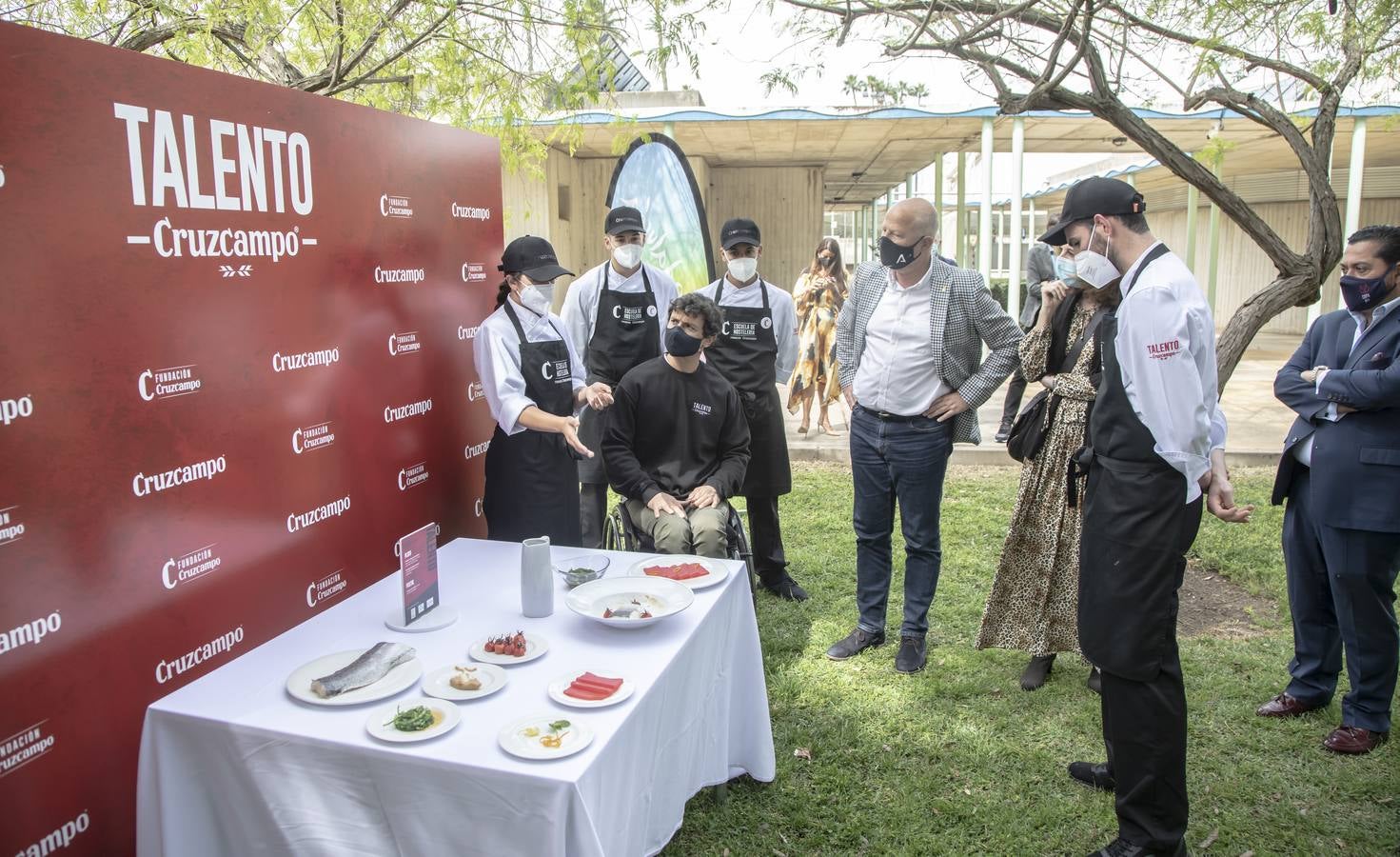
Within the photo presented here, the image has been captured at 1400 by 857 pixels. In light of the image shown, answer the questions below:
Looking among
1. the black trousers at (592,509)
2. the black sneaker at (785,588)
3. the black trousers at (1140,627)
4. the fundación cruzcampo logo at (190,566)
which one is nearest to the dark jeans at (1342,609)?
the black trousers at (1140,627)

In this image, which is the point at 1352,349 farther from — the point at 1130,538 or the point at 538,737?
the point at 538,737

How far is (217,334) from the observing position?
102 inches

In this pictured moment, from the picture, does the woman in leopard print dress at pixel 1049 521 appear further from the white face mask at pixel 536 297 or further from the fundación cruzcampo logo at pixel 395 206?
the fundación cruzcampo logo at pixel 395 206

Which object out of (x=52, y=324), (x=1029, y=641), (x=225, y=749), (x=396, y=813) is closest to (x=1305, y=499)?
(x=1029, y=641)

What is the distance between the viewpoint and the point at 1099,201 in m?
2.66

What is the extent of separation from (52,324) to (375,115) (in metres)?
1.58

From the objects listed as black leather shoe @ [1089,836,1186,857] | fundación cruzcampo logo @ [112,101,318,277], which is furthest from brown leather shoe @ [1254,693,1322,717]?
fundación cruzcampo logo @ [112,101,318,277]

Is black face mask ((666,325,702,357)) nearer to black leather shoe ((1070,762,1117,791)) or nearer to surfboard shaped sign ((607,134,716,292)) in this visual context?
black leather shoe ((1070,762,1117,791))

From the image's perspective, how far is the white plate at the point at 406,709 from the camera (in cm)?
189

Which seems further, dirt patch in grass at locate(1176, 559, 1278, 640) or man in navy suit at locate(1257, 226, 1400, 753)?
dirt patch in grass at locate(1176, 559, 1278, 640)

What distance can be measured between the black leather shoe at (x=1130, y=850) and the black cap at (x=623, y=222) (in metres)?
3.45

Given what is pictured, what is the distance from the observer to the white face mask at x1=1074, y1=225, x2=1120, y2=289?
109 inches

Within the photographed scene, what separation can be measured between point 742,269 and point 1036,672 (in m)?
2.52

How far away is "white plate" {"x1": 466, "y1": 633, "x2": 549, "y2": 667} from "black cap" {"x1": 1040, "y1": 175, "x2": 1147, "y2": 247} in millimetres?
1919
